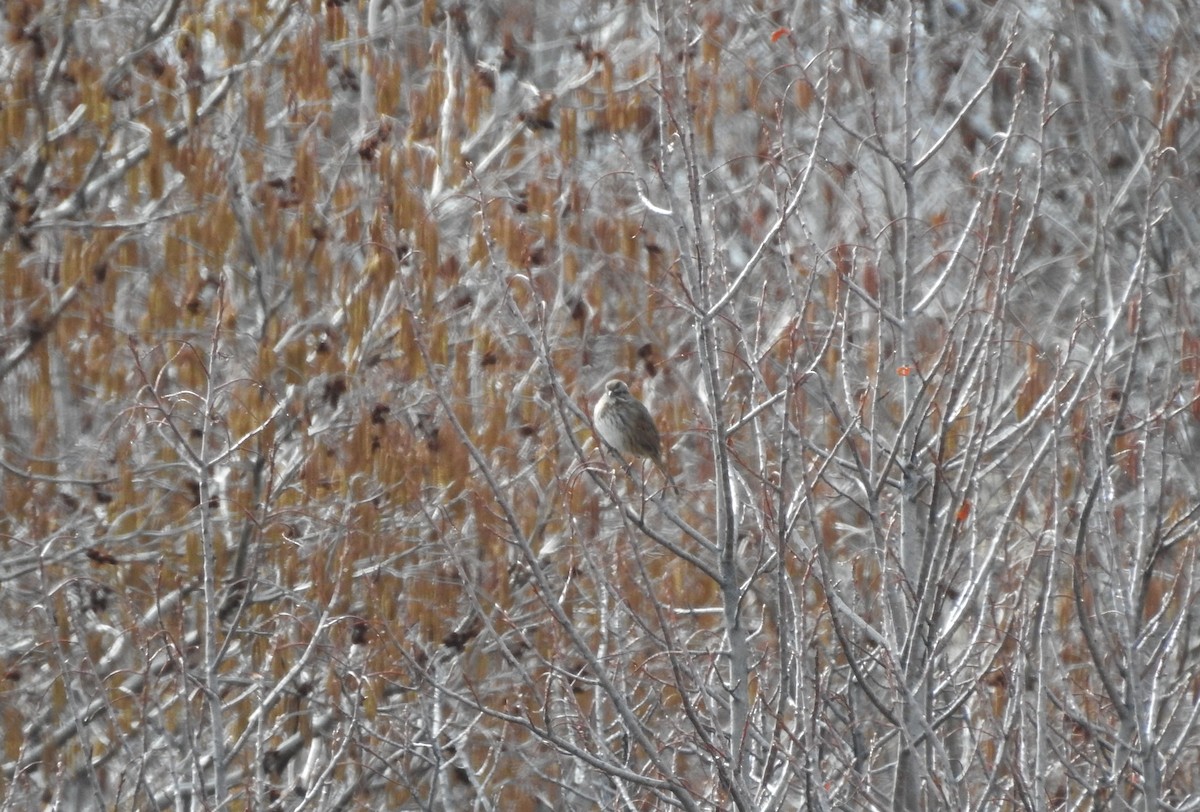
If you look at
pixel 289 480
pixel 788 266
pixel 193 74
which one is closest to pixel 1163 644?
pixel 788 266

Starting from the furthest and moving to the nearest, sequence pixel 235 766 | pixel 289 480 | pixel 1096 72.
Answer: pixel 1096 72, pixel 235 766, pixel 289 480

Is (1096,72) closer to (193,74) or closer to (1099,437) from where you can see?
(193,74)

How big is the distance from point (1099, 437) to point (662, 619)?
1.21m

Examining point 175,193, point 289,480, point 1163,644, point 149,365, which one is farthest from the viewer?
point 175,193

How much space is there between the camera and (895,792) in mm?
3693

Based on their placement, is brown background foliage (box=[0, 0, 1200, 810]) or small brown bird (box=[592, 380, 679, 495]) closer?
brown background foliage (box=[0, 0, 1200, 810])

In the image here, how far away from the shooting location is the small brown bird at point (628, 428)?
756 centimetres

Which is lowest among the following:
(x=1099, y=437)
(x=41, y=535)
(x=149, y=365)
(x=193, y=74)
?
(x=41, y=535)

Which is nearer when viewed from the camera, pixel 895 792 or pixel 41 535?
pixel 895 792

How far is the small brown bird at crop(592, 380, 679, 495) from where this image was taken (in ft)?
24.8

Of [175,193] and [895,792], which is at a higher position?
[895,792]

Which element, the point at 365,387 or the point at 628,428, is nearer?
the point at 628,428

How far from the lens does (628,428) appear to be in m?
7.66

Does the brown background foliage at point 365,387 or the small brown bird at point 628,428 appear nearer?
the brown background foliage at point 365,387
